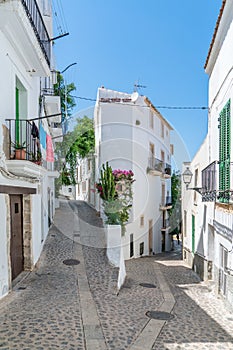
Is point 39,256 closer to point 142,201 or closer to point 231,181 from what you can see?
point 231,181

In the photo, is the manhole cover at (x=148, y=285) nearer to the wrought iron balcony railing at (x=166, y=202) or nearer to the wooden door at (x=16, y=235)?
the wooden door at (x=16, y=235)

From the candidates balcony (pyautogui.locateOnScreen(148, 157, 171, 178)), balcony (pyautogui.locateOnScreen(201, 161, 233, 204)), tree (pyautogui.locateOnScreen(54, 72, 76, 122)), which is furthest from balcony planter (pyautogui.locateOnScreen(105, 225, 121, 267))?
tree (pyautogui.locateOnScreen(54, 72, 76, 122))

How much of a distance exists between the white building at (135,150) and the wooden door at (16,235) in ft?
28.2

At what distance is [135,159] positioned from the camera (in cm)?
1892

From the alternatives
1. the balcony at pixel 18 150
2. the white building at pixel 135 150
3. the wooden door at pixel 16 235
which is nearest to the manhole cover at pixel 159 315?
the wooden door at pixel 16 235

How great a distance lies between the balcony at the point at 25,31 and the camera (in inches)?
231

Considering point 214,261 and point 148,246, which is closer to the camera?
point 214,261

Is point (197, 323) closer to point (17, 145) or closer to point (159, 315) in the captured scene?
point (159, 315)

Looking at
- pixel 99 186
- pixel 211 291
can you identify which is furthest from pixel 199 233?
pixel 99 186

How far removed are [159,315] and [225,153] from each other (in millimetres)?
4523

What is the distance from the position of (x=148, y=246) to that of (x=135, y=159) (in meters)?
6.48

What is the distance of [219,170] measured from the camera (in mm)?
8867

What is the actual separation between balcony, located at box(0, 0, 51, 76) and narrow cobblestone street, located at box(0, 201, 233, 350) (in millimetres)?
5740

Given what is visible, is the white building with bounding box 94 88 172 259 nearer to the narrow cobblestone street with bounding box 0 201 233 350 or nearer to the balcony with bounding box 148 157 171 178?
the balcony with bounding box 148 157 171 178
